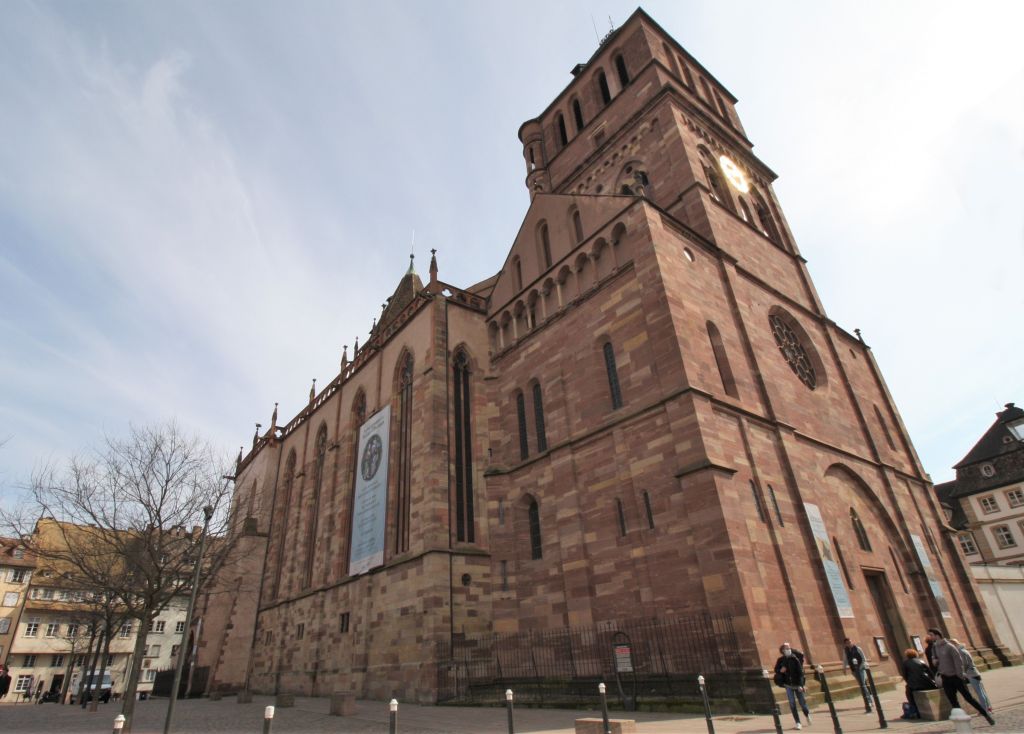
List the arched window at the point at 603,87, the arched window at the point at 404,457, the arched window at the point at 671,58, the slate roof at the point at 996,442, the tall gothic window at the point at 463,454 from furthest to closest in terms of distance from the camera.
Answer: the slate roof at the point at 996,442, the arched window at the point at 603,87, the arched window at the point at 671,58, the arched window at the point at 404,457, the tall gothic window at the point at 463,454

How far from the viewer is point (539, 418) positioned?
60.6 ft

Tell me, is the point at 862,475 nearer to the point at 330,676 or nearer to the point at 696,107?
the point at 696,107

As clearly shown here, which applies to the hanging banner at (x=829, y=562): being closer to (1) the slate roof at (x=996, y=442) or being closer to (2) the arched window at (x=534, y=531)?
(2) the arched window at (x=534, y=531)

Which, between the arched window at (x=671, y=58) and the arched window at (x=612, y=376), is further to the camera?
the arched window at (x=671, y=58)

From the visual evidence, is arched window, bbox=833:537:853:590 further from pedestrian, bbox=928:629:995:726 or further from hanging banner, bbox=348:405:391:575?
hanging banner, bbox=348:405:391:575

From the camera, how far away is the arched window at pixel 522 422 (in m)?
18.6

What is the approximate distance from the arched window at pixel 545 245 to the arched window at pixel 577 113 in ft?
35.6

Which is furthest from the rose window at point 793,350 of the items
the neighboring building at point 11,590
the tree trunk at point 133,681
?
the neighboring building at point 11,590

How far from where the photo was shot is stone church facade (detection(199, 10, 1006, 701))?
13133 mm

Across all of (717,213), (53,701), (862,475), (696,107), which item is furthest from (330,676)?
(53,701)

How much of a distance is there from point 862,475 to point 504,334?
41.0ft

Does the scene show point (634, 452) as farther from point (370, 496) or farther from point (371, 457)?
point (371, 457)

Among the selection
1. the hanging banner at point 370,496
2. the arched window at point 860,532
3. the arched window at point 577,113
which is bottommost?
the arched window at point 860,532

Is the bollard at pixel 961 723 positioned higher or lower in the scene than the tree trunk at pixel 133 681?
lower
